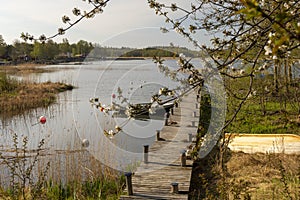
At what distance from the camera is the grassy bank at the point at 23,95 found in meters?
13.4

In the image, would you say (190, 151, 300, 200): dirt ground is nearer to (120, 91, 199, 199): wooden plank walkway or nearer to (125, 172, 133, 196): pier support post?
(120, 91, 199, 199): wooden plank walkway

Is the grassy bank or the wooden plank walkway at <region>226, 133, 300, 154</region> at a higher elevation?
the grassy bank

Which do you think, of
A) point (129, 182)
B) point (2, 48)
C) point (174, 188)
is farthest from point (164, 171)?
point (2, 48)

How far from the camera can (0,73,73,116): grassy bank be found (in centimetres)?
1341

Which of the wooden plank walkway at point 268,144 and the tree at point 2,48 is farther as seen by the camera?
the tree at point 2,48

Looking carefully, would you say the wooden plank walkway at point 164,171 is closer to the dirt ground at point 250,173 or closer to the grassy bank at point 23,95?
the dirt ground at point 250,173

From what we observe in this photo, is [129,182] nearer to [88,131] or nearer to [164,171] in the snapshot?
[164,171]

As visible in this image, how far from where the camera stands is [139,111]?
1.62 m

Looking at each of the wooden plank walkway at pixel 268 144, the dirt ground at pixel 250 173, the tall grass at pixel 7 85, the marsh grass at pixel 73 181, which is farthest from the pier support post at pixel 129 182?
the tall grass at pixel 7 85

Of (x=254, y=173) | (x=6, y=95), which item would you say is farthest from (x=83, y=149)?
(x=6, y=95)

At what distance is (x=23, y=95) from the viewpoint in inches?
617

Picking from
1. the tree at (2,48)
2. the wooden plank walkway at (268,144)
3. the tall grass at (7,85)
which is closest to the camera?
the wooden plank walkway at (268,144)

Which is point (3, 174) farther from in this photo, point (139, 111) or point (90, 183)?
point (139, 111)

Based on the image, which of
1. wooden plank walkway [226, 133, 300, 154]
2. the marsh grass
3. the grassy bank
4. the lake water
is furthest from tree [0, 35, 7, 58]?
wooden plank walkway [226, 133, 300, 154]
